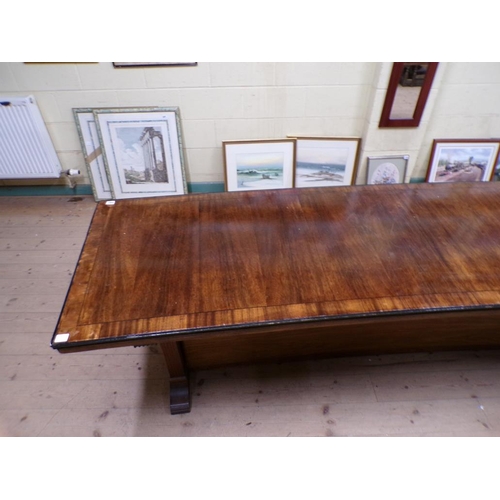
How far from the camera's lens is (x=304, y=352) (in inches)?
67.2

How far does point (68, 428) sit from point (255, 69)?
92.6 inches

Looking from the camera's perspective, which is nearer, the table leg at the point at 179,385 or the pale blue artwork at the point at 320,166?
the table leg at the point at 179,385

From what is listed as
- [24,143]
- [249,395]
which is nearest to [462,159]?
[249,395]

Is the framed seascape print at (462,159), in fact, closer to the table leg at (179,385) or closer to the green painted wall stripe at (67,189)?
the green painted wall stripe at (67,189)

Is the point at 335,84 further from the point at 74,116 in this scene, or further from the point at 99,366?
the point at 99,366

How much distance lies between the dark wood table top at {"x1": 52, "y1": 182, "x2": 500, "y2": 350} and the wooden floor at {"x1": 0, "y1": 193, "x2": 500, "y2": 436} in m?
0.62

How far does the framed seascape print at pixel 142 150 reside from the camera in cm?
263

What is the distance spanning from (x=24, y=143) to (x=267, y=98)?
187 cm

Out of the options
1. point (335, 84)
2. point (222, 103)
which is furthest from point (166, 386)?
point (335, 84)

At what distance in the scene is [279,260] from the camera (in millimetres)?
1426

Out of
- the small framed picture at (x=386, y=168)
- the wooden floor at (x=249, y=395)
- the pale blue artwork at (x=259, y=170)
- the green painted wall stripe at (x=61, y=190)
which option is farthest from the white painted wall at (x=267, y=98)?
the wooden floor at (x=249, y=395)

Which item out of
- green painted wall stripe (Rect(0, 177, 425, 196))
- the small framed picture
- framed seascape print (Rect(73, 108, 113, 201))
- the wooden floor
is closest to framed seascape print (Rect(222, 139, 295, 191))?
green painted wall stripe (Rect(0, 177, 425, 196))

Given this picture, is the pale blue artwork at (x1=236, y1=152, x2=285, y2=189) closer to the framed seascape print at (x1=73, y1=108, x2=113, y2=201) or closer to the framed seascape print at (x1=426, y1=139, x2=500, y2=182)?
the framed seascape print at (x1=73, y1=108, x2=113, y2=201)

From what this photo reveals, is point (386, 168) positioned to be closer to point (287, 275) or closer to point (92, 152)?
point (287, 275)
